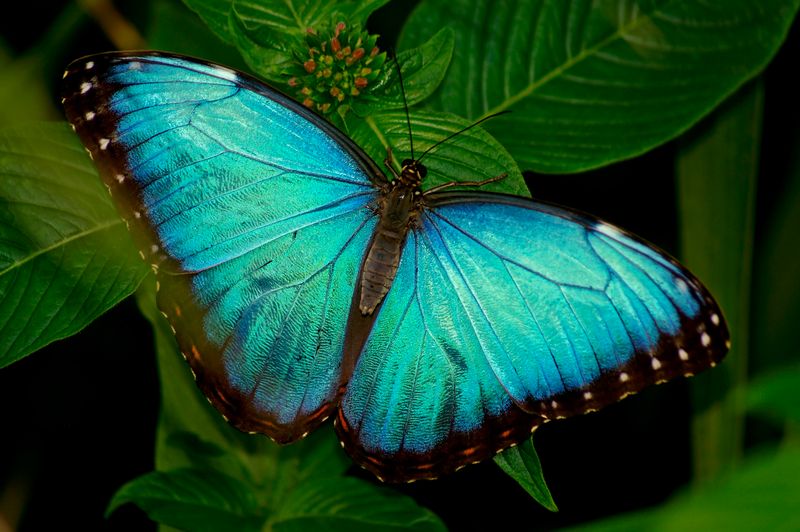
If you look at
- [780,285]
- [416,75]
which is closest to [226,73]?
[416,75]

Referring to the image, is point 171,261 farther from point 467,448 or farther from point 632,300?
point 632,300

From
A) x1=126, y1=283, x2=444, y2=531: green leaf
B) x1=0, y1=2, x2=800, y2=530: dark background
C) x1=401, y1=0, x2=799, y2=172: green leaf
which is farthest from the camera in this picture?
x1=0, y1=2, x2=800, y2=530: dark background

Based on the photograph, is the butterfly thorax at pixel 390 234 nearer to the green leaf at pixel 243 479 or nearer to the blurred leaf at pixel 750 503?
the green leaf at pixel 243 479

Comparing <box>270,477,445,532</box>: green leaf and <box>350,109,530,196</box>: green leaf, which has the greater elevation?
<box>350,109,530,196</box>: green leaf

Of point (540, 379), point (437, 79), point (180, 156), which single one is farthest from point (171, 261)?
point (540, 379)

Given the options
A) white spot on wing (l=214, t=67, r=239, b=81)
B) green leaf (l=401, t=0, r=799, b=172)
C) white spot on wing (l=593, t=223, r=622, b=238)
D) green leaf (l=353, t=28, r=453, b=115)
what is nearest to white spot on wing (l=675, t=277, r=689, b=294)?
white spot on wing (l=593, t=223, r=622, b=238)

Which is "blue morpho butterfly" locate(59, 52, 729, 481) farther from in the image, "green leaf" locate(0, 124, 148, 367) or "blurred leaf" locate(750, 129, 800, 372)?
"blurred leaf" locate(750, 129, 800, 372)

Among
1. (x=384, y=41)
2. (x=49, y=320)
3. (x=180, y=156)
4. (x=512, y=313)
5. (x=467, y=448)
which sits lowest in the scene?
(x=467, y=448)
